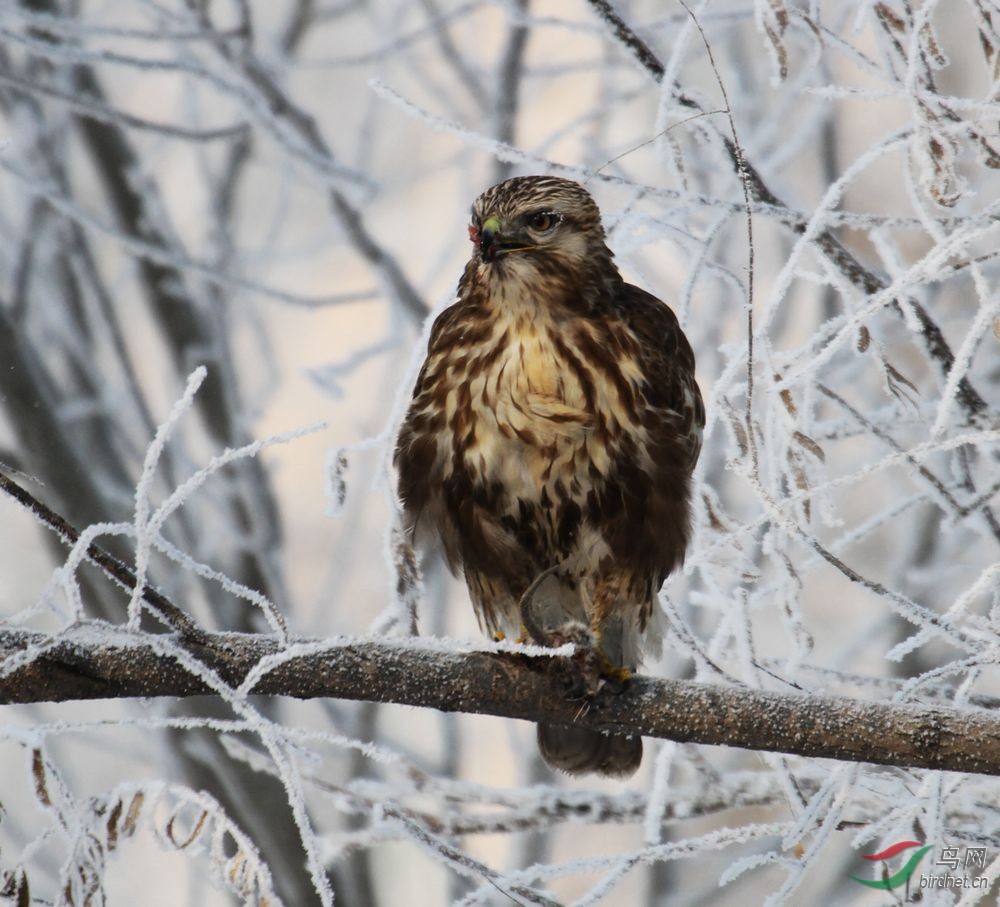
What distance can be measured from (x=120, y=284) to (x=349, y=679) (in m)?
4.10

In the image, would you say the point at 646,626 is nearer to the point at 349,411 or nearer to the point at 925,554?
the point at 925,554

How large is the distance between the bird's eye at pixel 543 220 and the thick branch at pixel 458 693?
108cm

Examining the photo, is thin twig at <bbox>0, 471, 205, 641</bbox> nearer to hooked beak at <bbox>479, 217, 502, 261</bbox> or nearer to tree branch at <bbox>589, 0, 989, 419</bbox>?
hooked beak at <bbox>479, 217, 502, 261</bbox>

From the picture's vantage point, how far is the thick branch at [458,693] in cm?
211

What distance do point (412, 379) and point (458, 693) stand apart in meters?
0.59

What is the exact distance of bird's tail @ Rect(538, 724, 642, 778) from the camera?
3283mm

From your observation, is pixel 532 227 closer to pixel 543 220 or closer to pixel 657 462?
pixel 543 220

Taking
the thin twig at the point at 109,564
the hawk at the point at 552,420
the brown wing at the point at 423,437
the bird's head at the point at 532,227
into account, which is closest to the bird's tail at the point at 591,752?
the hawk at the point at 552,420

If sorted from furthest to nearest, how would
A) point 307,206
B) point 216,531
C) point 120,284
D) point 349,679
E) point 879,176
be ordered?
point 307,206 < point 879,176 < point 120,284 < point 216,531 < point 349,679

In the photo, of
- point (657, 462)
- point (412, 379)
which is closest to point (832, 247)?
point (657, 462)

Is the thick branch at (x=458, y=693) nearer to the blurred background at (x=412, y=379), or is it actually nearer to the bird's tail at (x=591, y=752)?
the blurred background at (x=412, y=379)

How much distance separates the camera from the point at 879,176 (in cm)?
670

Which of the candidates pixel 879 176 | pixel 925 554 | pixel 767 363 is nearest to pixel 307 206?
pixel 879 176

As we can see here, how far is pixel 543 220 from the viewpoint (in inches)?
119
